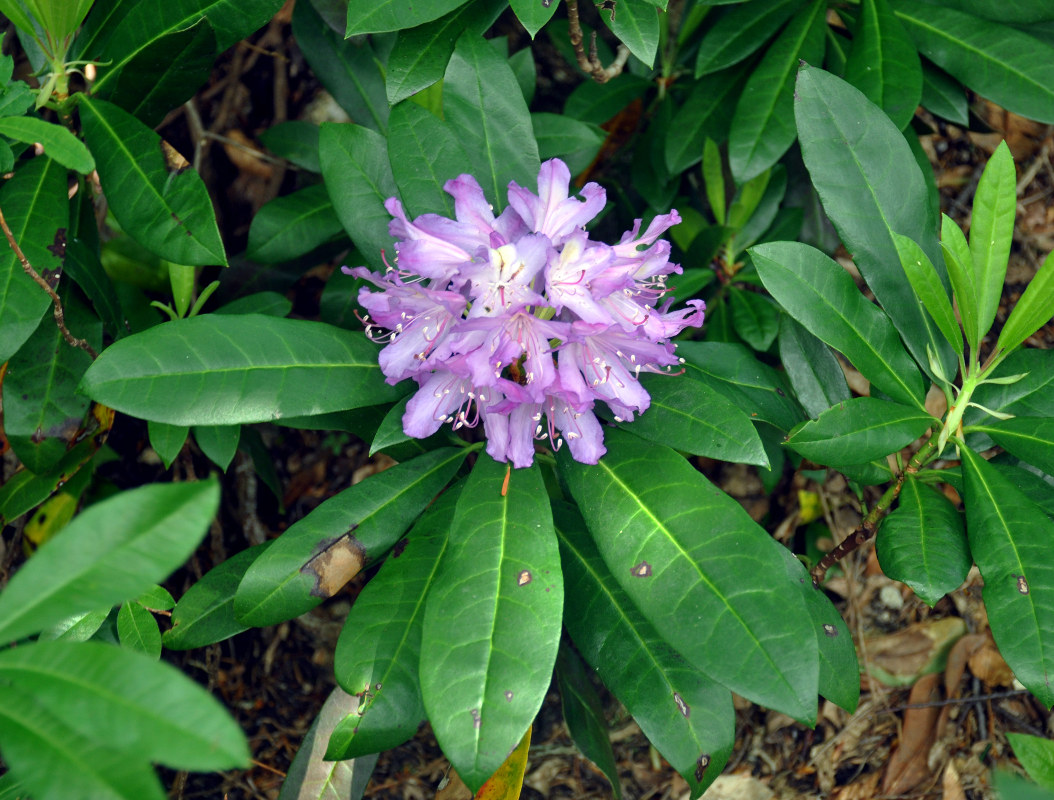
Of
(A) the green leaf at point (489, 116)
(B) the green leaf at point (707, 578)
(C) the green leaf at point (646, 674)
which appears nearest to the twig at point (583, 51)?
(A) the green leaf at point (489, 116)

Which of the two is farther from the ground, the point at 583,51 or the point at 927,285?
the point at 583,51

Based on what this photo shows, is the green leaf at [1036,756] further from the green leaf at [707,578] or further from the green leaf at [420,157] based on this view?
the green leaf at [420,157]

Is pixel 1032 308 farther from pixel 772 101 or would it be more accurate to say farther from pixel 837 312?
pixel 772 101

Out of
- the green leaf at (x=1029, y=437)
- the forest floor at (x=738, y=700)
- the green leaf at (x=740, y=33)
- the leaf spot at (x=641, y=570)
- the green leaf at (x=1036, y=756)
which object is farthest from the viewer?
the forest floor at (x=738, y=700)

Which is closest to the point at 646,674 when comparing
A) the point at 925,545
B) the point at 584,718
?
the point at 584,718

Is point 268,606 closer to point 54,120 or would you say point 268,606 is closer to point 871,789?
point 54,120

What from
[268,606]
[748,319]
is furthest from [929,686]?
[268,606]
